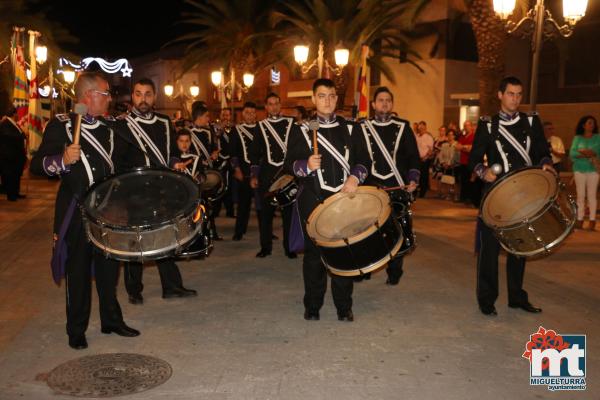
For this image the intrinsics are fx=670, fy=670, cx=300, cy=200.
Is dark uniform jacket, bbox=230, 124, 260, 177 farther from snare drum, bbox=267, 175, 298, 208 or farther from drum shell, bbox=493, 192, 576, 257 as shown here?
drum shell, bbox=493, 192, 576, 257

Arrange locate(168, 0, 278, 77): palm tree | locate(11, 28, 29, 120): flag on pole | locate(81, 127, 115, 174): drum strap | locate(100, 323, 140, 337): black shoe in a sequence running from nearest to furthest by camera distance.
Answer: locate(81, 127, 115, 174): drum strap < locate(100, 323, 140, 337): black shoe < locate(11, 28, 29, 120): flag on pole < locate(168, 0, 278, 77): palm tree

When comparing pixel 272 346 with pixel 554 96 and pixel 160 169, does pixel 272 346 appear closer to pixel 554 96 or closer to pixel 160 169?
pixel 160 169

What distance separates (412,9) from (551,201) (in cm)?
1403

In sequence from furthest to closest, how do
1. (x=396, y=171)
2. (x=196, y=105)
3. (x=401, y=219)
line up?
(x=196, y=105) < (x=396, y=171) < (x=401, y=219)

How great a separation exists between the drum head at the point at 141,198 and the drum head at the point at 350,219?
103 centimetres

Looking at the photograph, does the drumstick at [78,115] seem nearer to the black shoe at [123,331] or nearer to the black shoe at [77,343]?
the black shoe at [77,343]

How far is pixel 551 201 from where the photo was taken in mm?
5367

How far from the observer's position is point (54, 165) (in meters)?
5.04

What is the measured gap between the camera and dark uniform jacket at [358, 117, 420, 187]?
7.33 meters

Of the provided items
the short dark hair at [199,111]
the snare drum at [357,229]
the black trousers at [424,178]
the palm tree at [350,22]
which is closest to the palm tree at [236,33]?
the palm tree at [350,22]

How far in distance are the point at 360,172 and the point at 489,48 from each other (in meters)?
11.1

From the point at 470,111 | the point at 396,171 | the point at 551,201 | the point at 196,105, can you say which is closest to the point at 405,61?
the point at 470,111

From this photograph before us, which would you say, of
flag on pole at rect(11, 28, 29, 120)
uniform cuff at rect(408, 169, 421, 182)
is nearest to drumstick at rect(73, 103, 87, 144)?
uniform cuff at rect(408, 169, 421, 182)

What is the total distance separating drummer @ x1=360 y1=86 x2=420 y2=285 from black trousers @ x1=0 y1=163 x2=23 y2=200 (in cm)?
1186
